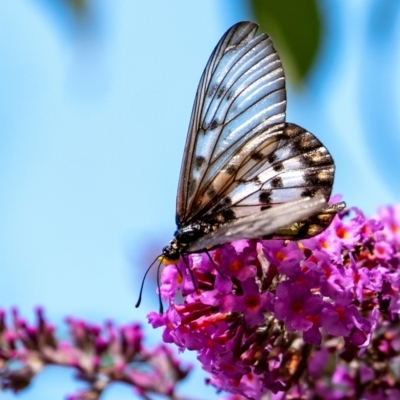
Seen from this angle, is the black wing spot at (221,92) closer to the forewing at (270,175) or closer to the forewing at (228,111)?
the forewing at (228,111)

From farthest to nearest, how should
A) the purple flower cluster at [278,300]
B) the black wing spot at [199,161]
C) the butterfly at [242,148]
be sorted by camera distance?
the black wing spot at [199,161] < the butterfly at [242,148] < the purple flower cluster at [278,300]

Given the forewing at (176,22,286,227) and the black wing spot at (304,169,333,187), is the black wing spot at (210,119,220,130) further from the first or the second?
the black wing spot at (304,169,333,187)

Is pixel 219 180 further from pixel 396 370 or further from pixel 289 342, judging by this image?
pixel 396 370

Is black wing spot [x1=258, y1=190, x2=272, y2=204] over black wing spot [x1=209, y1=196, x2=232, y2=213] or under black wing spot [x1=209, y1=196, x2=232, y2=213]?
over

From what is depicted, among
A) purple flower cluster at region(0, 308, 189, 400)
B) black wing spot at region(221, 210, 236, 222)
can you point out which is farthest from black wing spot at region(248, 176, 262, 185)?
purple flower cluster at region(0, 308, 189, 400)

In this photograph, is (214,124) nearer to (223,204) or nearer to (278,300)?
(223,204)

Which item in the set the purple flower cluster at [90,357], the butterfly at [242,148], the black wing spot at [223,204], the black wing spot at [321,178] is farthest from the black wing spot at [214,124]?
the purple flower cluster at [90,357]
